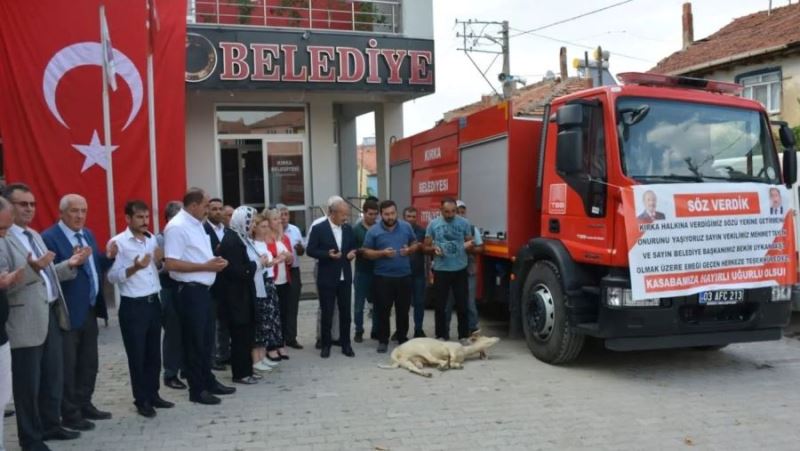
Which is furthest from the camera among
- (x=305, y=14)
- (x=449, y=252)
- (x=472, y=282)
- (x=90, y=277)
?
(x=305, y=14)

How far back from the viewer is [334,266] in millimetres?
7004

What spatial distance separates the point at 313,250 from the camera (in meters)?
6.94

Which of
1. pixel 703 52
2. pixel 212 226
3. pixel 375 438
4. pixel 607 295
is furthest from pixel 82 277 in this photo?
pixel 703 52

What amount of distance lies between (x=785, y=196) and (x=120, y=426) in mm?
5963

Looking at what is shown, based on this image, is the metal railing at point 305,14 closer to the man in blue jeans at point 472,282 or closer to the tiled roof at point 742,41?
the man in blue jeans at point 472,282

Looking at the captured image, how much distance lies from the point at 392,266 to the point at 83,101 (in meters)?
4.91

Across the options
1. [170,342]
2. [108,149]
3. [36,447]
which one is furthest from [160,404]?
[108,149]

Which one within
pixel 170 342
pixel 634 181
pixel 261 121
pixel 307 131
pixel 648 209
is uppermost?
pixel 261 121

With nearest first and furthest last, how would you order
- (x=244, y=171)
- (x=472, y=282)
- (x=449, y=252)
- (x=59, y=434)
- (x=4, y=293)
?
(x=4, y=293)
(x=59, y=434)
(x=449, y=252)
(x=472, y=282)
(x=244, y=171)

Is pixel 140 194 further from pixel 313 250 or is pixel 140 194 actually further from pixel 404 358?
pixel 404 358

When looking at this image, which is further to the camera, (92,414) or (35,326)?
(92,414)

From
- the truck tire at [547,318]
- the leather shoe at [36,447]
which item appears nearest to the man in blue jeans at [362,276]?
the truck tire at [547,318]

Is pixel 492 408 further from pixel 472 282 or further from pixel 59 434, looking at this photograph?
pixel 59 434

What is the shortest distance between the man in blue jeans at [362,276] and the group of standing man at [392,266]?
101 mm
